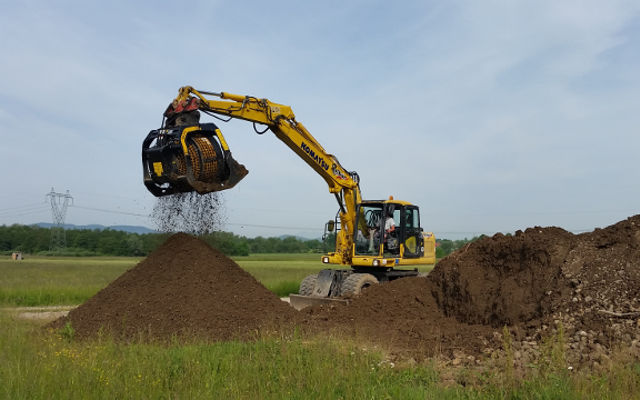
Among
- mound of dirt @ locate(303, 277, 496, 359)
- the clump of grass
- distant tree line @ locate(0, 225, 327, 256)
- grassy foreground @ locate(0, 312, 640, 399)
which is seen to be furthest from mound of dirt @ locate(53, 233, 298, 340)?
distant tree line @ locate(0, 225, 327, 256)

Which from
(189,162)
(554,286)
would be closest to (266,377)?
(189,162)

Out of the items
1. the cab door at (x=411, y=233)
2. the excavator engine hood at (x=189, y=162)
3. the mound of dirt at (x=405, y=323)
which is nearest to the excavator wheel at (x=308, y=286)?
the mound of dirt at (x=405, y=323)

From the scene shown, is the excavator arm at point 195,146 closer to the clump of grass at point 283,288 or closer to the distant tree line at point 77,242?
the clump of grass at point 283,288

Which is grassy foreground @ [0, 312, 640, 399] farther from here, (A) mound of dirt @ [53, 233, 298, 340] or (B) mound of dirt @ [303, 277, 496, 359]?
(A) mound of dirt @ [53, 233, 298, 340]

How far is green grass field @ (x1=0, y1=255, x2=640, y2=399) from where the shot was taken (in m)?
5.12

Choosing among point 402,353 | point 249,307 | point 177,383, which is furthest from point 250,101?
point 177,383

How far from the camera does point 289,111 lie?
1220 centimetres

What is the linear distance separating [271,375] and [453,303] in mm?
5364

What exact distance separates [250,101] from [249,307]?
4543 mm

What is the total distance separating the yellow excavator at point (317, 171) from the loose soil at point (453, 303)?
1615 mm

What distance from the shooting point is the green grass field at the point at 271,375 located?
202 inches

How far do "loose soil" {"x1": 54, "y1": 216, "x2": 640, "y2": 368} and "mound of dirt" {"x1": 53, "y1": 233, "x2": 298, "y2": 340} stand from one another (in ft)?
0.08

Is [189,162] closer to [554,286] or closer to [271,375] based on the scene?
[271,375]

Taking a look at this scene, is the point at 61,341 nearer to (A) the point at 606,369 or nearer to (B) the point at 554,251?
(A) the point at 606,369
